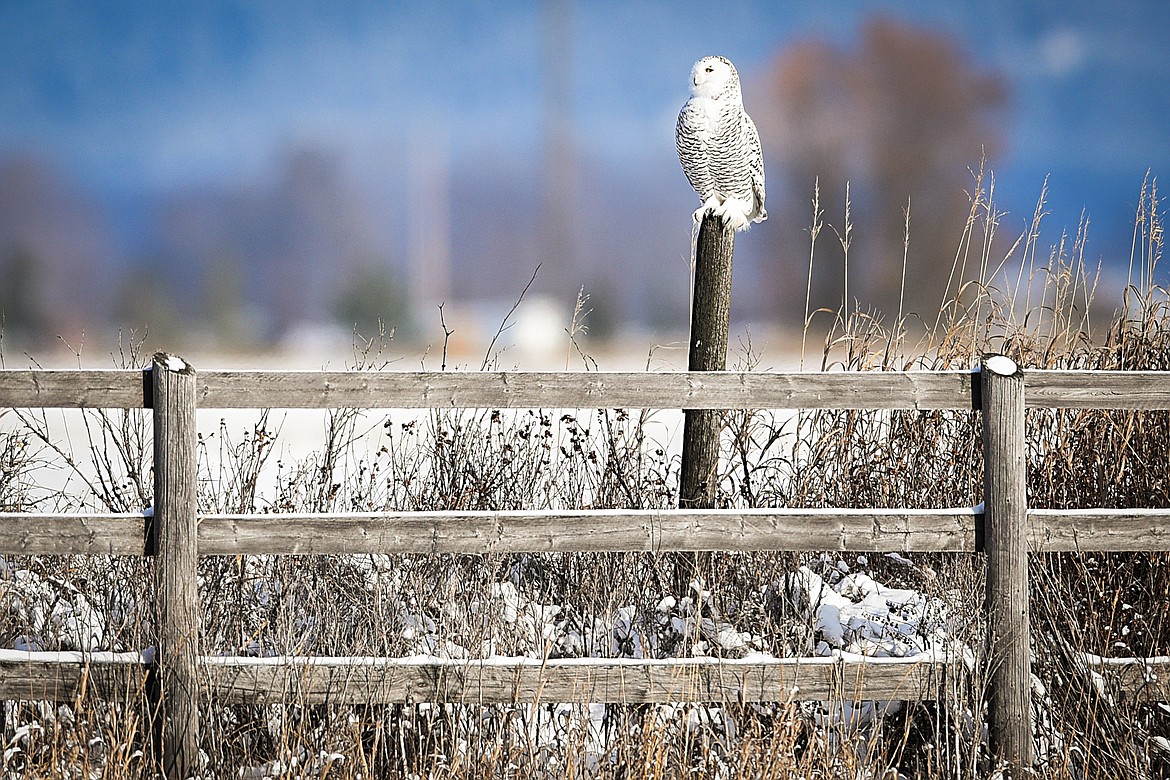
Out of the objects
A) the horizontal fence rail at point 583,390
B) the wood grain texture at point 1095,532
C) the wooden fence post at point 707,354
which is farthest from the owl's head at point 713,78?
the wood grain texture at point 1095,532

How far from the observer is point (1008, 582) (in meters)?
3.41

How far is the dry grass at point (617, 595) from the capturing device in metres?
3.22

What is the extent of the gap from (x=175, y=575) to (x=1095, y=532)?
3.14 meters

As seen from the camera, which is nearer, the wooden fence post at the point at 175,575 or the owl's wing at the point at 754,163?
the wooden fence post at the point at 175,575

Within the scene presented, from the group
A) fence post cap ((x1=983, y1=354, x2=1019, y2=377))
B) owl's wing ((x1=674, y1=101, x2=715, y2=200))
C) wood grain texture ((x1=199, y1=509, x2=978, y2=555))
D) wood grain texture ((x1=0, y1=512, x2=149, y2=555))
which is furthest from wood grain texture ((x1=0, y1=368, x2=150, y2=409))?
fence post cap ((x1=983, y1=354, x2=1019, y2=377))

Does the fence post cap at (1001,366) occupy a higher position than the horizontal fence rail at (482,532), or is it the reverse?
the fence post cap at (1001,366)

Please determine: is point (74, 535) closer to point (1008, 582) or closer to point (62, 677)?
point (62, 677)

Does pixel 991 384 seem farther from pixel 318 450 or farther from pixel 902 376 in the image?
pixel 318 450

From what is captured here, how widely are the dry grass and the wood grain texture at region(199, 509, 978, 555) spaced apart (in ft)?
1.10

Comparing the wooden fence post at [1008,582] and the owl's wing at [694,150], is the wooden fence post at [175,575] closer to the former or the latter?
the owl's wing at [694,150]

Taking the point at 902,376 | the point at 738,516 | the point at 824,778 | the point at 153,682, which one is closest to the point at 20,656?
the point at 153,682

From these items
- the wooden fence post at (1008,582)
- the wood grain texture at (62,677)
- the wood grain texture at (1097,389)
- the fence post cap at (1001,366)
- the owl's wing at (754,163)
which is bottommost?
the wood grain texture at (62,677)

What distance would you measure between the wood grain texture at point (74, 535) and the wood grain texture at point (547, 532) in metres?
0.24

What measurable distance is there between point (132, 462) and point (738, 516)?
9.95 ft
